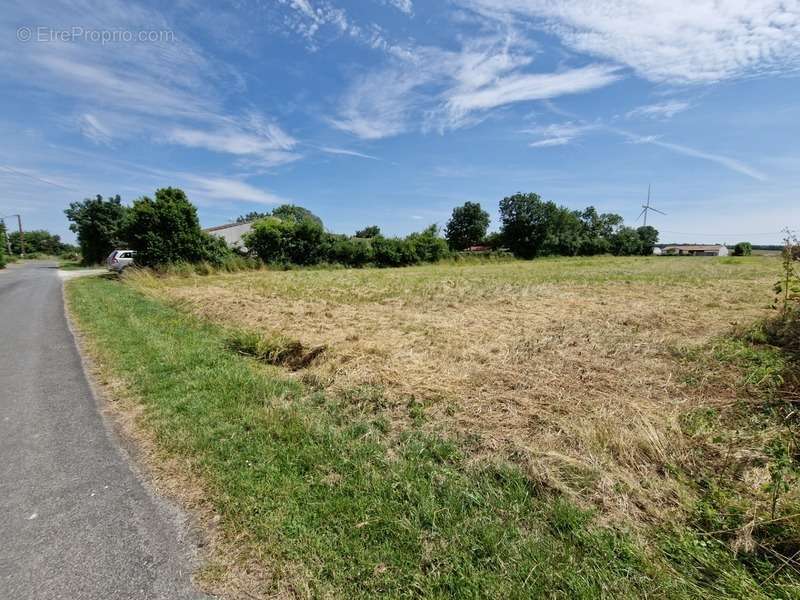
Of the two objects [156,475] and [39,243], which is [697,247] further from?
[39,243]

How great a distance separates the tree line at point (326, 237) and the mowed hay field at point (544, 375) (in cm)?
1128

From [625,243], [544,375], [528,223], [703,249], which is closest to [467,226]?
[528,223]

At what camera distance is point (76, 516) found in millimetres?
2355

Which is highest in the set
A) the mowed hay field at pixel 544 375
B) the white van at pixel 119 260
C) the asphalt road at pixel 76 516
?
the white van at pixel 119 260

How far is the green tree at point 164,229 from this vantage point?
18359 millimetres

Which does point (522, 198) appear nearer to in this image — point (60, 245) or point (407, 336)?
point (407, 336)

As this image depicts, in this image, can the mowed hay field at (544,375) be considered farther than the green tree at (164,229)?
No

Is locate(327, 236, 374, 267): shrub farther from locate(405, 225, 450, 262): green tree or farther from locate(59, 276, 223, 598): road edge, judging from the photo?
locate(59, 276, 223, 598): road edge

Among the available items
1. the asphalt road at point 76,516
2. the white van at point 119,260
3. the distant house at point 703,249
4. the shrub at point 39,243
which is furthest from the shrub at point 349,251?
the distant house at point 703,249

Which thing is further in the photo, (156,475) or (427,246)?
(427,246)

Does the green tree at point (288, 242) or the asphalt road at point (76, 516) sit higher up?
the green tree at point (288, 242)

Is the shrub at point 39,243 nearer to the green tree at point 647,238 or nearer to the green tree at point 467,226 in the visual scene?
the green tree at point 467,226

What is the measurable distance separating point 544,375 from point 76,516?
14.4 feet

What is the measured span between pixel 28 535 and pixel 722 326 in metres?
9.54
